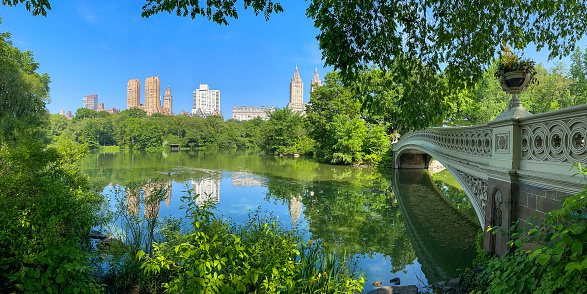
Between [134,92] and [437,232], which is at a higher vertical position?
[134,92]

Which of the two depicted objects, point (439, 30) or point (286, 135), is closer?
point (439, 30)

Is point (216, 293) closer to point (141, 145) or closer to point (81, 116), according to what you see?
point (141, 145)

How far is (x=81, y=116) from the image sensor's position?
85.4 m

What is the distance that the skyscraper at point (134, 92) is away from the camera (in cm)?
16000

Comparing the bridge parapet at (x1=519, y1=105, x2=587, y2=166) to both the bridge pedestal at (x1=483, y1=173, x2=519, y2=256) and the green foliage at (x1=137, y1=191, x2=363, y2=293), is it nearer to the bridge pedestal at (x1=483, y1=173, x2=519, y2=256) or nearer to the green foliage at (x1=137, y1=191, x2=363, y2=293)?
the bridge pedestal at (x1=483, y1=173, x2=519, y2=256)

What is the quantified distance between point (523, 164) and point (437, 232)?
491 cm

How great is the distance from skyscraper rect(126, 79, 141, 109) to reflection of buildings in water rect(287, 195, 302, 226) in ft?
Result: 554

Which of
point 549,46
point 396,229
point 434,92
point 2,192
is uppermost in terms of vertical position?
point 549,46

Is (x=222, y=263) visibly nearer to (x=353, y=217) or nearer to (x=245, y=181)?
(x=353, y=217)

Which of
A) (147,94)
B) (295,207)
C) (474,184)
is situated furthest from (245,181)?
(147,94)

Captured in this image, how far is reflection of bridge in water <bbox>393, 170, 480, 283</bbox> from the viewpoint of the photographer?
Answer: 641 centimetres

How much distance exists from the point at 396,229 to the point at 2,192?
8626 millimetres

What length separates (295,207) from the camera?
1135 cm

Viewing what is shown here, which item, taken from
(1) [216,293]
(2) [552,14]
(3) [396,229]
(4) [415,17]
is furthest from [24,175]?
(2) [552,14]
